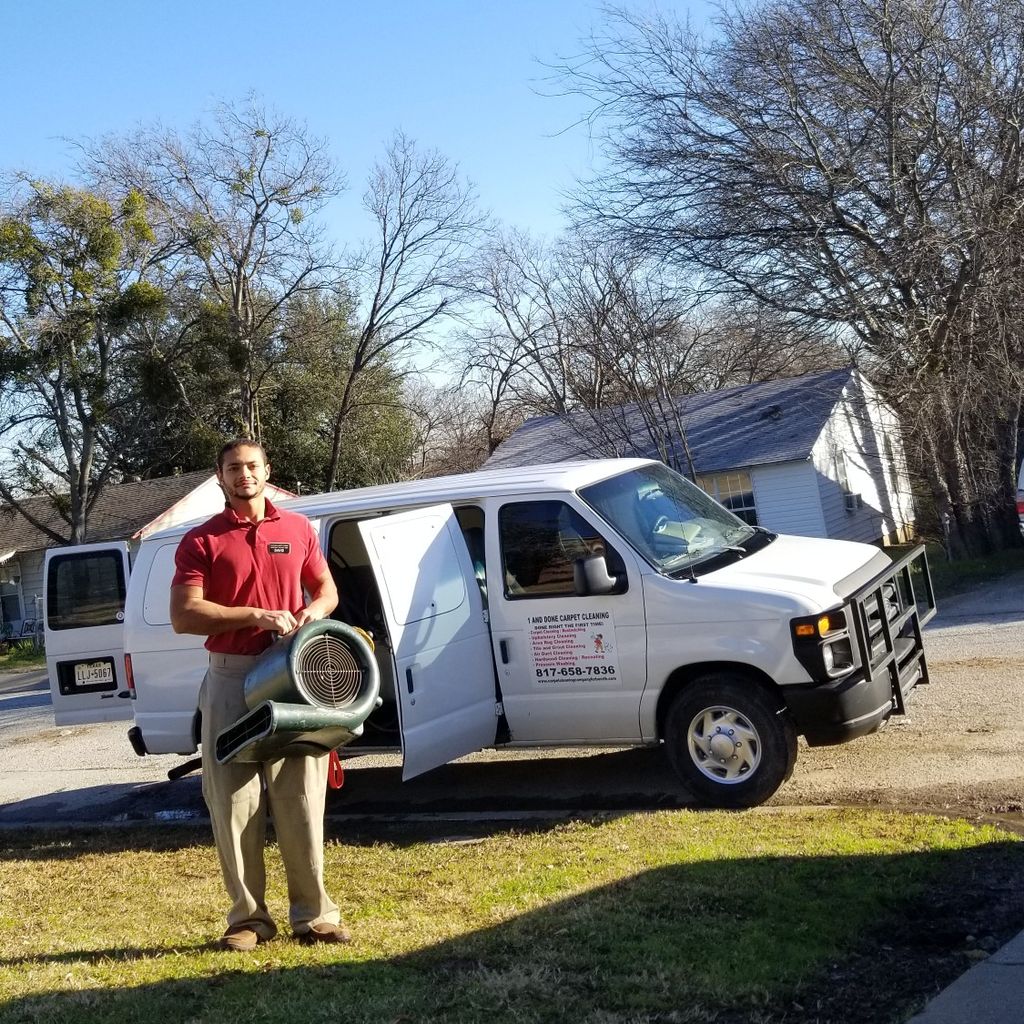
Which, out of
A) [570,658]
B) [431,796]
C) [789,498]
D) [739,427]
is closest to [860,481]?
[739,427]

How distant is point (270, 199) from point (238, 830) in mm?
31097

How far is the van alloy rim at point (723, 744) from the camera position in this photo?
6.83 meters

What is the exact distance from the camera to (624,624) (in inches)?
281

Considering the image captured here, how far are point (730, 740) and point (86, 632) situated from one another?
258 inches

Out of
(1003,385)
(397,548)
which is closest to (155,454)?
(1003,385)

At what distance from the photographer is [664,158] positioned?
20.6 metres

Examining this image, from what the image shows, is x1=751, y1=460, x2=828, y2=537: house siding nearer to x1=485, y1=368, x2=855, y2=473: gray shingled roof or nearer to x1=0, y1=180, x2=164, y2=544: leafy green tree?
x1=485, y1=368, x2=855, y2=473: gray shingled roof

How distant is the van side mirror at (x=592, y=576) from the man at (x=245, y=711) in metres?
2.25

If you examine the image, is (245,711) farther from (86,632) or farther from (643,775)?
(86,632)

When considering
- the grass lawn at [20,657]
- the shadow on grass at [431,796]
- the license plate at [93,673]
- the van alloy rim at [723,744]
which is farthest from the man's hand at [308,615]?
the grass lawn at [20,657]

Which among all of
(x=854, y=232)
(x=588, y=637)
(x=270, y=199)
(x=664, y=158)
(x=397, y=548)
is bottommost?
(x=588, y=637)

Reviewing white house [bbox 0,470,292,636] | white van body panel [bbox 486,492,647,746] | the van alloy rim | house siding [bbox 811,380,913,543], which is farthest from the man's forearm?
white house [bbox 0,470,292,636]

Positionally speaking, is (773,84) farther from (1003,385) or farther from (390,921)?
(390,921)

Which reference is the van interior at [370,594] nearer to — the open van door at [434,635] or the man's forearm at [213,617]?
the open van door at [434,635]
